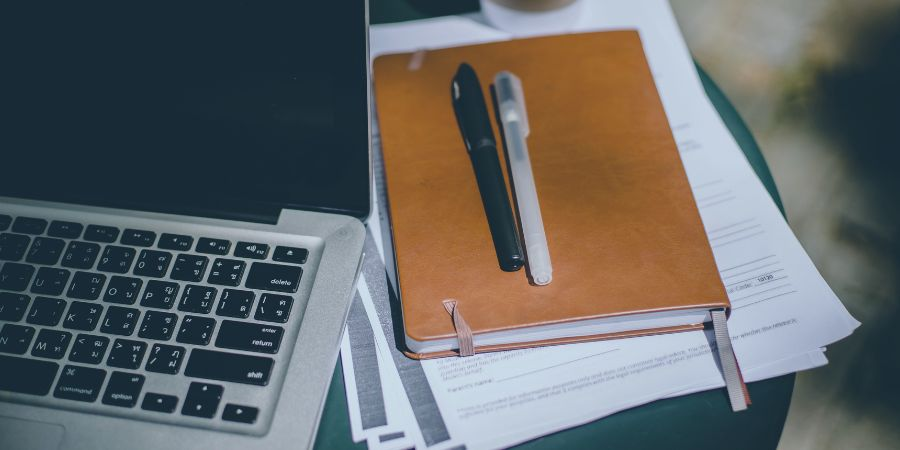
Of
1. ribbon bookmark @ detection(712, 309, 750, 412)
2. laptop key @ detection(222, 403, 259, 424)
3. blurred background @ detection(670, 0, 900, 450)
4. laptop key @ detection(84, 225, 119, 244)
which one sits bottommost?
blurred background @ detection(670, 0, 900, 450)

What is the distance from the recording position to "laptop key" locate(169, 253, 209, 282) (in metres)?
0.51

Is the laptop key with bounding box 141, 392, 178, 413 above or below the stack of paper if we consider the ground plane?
above

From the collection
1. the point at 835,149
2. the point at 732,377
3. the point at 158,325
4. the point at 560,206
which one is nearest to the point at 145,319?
the point at 158,325

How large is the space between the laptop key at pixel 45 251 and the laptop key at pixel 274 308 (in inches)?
7.6

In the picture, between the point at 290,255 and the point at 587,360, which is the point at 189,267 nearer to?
the point at 290,255

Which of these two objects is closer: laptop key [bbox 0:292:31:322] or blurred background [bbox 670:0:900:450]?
laptop key [bbox 0:292:31:322]

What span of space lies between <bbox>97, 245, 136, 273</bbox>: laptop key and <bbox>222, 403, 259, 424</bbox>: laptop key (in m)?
0.16

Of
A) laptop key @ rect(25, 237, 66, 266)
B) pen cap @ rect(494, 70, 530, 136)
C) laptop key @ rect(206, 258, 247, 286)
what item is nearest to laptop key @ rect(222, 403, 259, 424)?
laptop key @ rect(206, 258, 247, 286)

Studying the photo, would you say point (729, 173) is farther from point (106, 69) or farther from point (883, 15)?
point (883, 15)

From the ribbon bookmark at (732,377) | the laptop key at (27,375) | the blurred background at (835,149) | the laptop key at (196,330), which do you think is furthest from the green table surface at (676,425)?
the blurred background at (835,149)

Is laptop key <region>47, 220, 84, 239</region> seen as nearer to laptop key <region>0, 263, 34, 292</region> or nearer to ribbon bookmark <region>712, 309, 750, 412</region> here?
laptop key <region>0, 263, 34, 292</region>

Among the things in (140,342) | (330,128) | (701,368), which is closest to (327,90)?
(330,128)

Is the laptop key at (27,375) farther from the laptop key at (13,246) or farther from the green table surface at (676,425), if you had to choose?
the green table surface at (676,425)

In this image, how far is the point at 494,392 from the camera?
527mm
